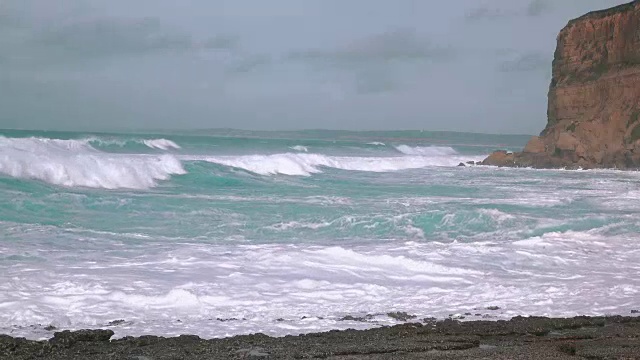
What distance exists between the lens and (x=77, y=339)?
628 cm

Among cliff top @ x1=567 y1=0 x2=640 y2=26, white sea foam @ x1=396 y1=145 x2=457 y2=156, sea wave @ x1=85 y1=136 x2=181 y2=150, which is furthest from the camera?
white sea foam @ x1=396 y1=145 x2=457 y2=156

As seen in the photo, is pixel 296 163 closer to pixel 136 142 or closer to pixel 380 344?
pixel 136 142

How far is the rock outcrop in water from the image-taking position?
45.2 meters

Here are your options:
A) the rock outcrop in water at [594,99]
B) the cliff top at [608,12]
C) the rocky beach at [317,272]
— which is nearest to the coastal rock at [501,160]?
the rock outcrop in water at [594,99]

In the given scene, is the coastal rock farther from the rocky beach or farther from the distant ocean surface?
the distant ocean surface

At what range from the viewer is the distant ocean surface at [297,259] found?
771cm

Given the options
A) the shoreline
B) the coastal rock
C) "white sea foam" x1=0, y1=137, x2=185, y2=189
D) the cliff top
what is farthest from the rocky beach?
the cliff top

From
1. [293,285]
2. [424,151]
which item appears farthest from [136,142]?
[293,285]

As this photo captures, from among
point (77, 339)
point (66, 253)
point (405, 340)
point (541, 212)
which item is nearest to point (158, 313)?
point (77, 339)

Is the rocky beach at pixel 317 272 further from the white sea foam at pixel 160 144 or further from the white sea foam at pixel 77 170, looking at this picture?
the white sea foam at pixel 160 144

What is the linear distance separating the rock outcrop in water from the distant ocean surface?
24.1m

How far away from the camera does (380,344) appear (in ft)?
20.1

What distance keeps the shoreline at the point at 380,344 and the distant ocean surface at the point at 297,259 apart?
22.2 inches

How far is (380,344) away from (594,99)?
1813 inches
